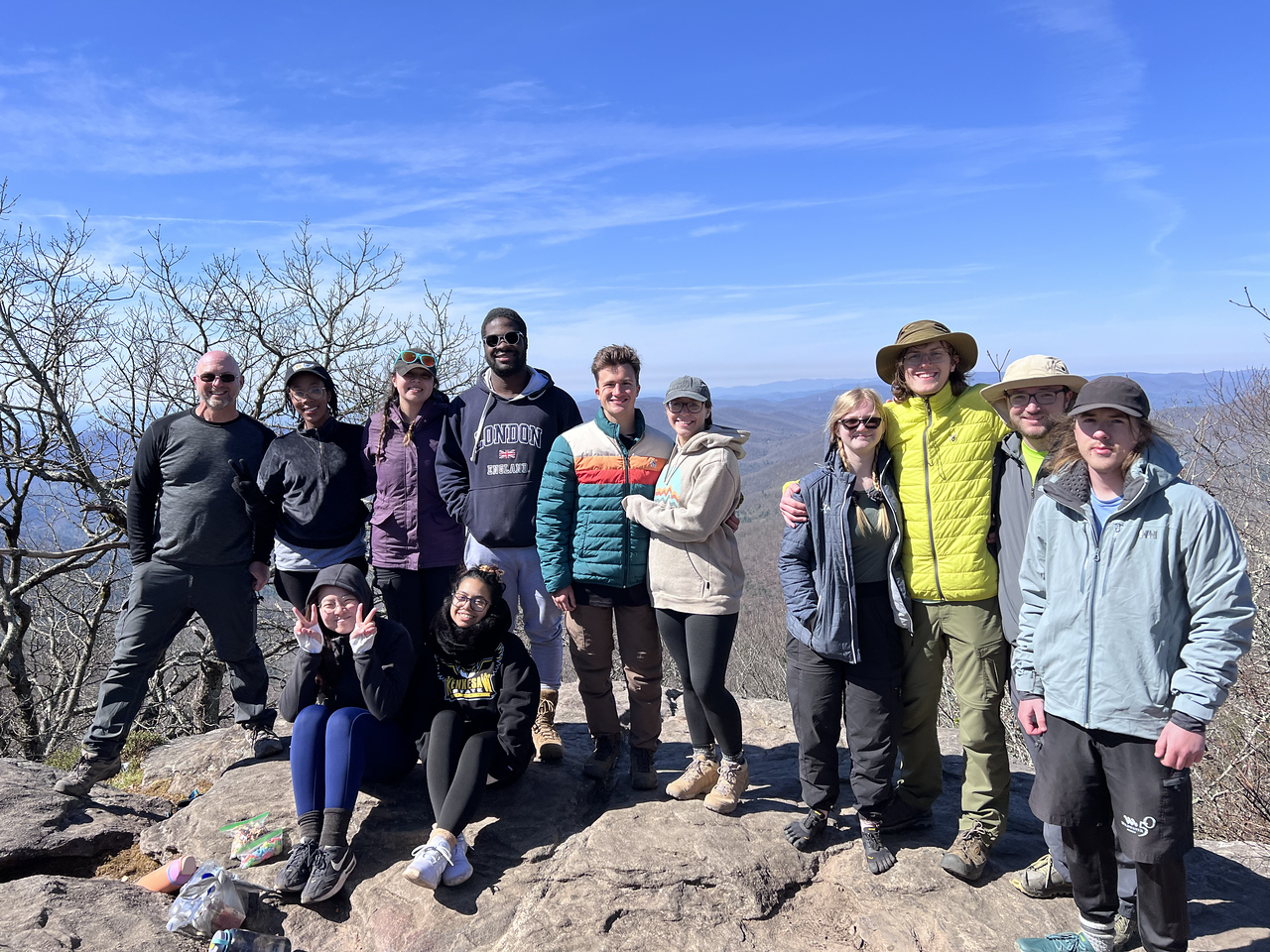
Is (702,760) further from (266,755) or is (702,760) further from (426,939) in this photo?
(266,755)

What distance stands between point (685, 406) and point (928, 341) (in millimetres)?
1204

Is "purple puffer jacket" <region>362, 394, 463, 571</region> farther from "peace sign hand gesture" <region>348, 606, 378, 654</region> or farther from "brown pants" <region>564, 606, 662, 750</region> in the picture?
"brown pants" <region>564, 606, 662, 750</region>

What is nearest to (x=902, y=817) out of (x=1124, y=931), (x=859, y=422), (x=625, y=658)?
(x=1124, y=931)

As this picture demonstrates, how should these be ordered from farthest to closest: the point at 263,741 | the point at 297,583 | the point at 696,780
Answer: the point at 263,741
the point at 297,583
the point at 696,780

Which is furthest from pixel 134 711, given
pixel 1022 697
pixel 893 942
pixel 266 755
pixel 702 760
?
pixel 1022 697

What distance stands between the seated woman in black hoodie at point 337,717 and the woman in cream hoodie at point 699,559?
144cm

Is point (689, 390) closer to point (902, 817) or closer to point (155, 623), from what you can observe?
point (902, 817)

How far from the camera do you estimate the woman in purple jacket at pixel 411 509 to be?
4.55 meters

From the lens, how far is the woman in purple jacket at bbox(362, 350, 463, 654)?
4.55 m

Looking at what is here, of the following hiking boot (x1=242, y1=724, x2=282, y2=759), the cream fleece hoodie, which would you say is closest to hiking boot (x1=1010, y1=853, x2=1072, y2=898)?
the cream fleece hoodie

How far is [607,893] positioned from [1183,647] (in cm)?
257

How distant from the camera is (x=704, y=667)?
12.3ft

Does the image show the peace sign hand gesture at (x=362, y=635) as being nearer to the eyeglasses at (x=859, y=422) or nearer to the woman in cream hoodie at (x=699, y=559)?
the woman in cream hoodie at (x=699, y=559)

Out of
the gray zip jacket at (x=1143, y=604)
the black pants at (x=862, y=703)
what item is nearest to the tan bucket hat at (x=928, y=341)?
the gray zip jacket at (x=1143, y=604)
